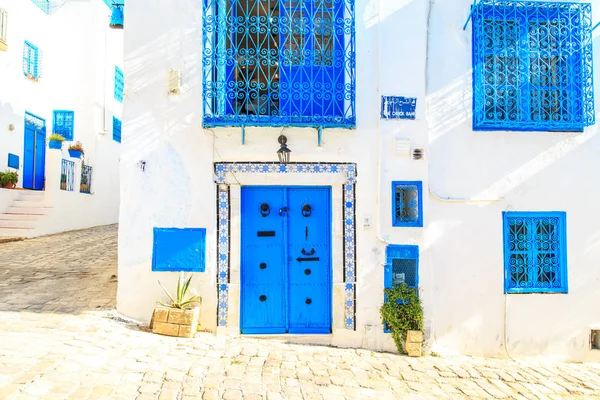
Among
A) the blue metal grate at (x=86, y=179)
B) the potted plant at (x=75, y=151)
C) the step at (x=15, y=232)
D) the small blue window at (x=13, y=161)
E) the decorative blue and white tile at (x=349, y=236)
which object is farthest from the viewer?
the blue metal grate at (x=86, y=179)

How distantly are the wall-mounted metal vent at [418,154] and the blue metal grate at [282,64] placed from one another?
3.30 ft

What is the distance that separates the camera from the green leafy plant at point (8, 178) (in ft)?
37.8

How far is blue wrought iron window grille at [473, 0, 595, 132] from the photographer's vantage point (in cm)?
632

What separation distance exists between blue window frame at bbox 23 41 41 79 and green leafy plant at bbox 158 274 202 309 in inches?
420

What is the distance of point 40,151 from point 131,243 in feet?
34.2

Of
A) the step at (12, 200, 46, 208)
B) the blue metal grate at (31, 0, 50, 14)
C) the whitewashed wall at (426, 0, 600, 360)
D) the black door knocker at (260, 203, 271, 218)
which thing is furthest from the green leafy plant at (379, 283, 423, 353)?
the blue metal grate at (31, 0, 50, 14)

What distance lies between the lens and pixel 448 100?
20.9ft

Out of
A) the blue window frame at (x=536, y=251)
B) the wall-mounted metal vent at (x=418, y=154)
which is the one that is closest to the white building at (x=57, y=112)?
the wall-mounted metal vent at (x=418, y=154)

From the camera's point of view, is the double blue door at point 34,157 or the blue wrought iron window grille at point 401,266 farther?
the double blue door at point 34,157

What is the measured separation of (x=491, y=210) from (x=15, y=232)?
426 inches

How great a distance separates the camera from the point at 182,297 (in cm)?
569

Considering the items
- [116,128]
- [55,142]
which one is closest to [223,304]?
[55,142]

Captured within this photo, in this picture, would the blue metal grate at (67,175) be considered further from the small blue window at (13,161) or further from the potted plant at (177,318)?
the potted plant at (177,318)

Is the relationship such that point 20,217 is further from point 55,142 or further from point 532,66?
point 532,66
